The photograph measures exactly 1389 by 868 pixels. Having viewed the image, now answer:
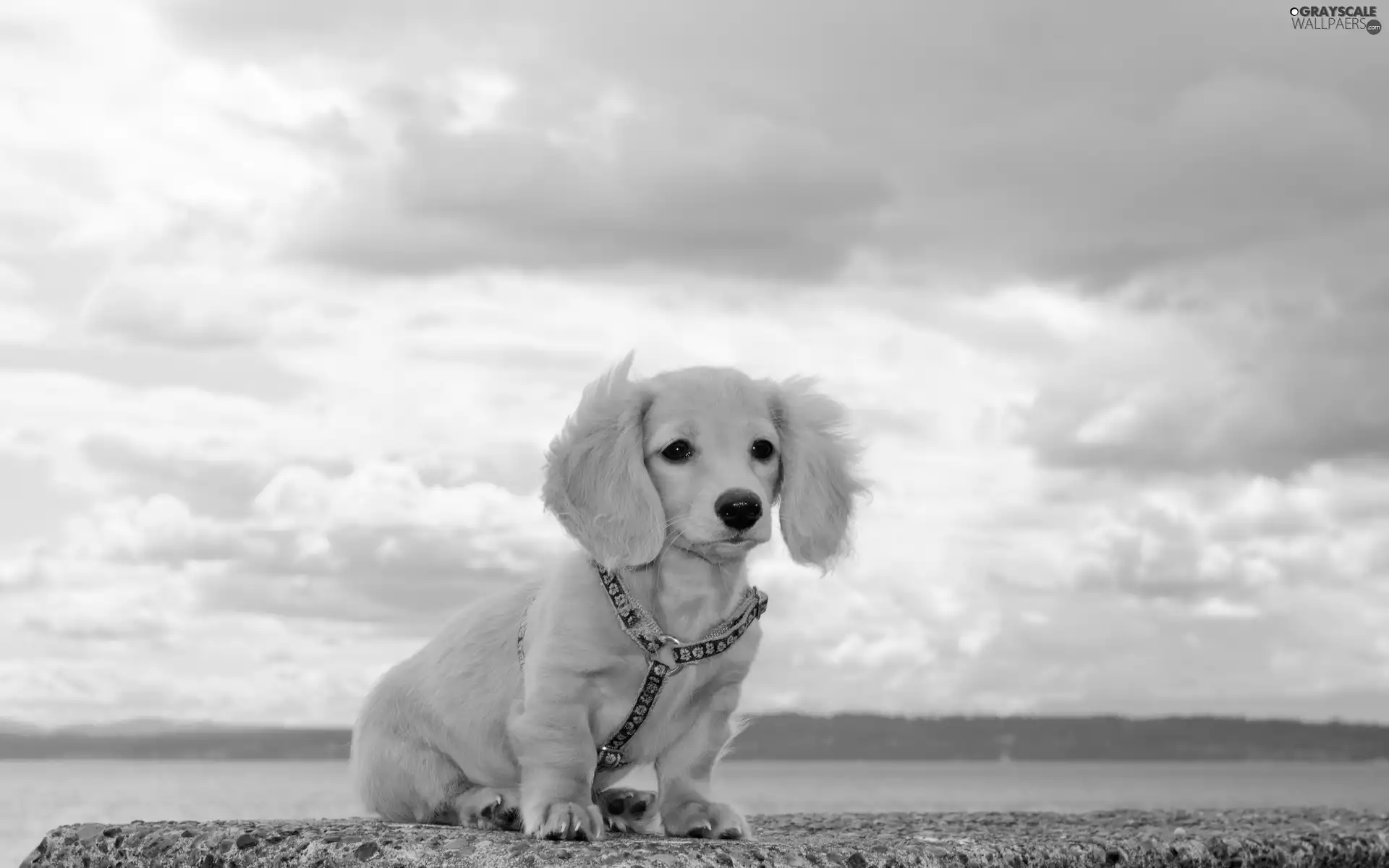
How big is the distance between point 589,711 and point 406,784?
1.15m

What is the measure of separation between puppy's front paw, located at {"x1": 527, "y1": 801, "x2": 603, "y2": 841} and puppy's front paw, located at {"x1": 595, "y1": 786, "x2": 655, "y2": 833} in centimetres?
68

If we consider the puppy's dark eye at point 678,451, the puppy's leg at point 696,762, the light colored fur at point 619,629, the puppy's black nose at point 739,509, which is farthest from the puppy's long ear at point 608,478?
the puppy's leg at point 696,762

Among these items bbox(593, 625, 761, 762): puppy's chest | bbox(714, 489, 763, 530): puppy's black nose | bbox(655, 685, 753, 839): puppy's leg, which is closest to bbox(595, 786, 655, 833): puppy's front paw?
bbox(655, 685, 753, 839): puppy's leg

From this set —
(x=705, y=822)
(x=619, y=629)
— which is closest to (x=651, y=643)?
(x=619, y=629)

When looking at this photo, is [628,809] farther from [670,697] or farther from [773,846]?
[773,846]

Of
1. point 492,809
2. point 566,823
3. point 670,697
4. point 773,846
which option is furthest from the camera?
point 492,809

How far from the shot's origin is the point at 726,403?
544cm

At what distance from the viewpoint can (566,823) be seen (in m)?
4.97

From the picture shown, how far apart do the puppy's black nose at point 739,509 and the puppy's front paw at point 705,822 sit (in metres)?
1.30

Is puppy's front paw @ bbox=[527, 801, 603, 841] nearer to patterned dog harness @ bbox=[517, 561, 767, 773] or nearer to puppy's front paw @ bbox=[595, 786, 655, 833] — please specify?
patterned dog harness @ bbox=[517, 561, 767, 773]

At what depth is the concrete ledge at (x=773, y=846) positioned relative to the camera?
437 centimetres

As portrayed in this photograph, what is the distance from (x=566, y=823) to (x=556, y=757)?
331 millimetres

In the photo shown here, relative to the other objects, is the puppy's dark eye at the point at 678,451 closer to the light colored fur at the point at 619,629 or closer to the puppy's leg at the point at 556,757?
the light colored fur at the point at 619,629

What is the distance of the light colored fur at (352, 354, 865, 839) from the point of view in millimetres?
5281
